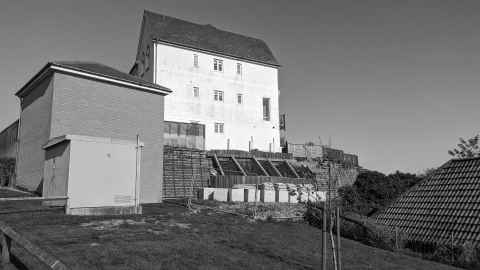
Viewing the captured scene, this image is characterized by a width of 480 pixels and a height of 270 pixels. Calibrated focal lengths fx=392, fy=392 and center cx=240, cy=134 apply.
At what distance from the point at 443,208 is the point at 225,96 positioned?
80.8 ft

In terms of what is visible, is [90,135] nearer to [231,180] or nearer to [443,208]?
[231,180]

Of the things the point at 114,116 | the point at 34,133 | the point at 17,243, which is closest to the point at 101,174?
the point at 114,116

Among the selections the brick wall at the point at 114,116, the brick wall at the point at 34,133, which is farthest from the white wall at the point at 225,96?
the brick wall at the point at 34,133

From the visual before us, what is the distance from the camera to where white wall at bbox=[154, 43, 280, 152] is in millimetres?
34844

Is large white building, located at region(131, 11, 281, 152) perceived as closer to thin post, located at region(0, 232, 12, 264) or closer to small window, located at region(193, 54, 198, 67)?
small window, located at region(193, 54, 198, 67)

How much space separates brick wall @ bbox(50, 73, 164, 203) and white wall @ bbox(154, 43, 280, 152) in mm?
11894

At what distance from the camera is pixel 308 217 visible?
19.1m

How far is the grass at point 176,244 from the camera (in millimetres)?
8266

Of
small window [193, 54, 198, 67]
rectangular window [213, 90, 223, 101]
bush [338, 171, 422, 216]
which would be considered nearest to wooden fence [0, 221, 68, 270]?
bush [338, 171, 422, 216]

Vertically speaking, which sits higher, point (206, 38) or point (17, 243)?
point (206, 38)

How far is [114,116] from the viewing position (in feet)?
68.3

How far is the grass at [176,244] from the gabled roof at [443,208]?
399cm

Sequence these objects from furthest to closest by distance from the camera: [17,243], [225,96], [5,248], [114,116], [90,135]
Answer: [225,96] → [114,116] → [90,135] → [5,248] → [17,243]

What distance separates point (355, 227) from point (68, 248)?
38.7 feet
